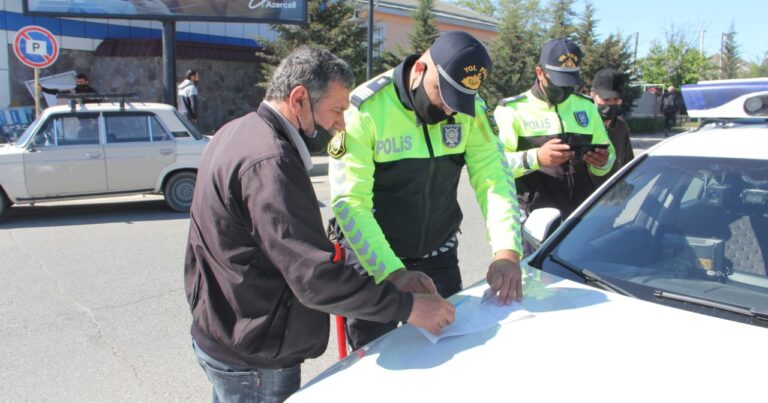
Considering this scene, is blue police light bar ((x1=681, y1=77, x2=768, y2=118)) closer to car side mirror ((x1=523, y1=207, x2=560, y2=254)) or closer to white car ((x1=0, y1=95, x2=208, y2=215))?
car side mirror ((x1=523, y1=207, x2=560, y2=254))

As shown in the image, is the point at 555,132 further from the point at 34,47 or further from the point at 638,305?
the point at 34,47

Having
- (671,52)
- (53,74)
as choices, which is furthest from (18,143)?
(671,52)

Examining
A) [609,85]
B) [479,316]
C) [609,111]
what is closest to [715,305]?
[479,316]

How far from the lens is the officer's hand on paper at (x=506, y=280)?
219cm

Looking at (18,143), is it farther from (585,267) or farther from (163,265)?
(585,267)

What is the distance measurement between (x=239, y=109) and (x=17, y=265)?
1205cm

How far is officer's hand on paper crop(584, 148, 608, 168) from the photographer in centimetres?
354

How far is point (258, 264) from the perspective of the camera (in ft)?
6.02

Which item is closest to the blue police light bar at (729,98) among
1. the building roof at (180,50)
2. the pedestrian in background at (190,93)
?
the pedestrian in background at (190,93)

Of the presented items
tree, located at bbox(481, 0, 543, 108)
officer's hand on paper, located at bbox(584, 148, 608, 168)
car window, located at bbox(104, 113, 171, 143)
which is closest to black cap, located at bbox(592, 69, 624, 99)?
officer's hand on paper, located at bbox(584, 148, 608, 168)

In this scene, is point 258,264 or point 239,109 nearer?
point 258,264

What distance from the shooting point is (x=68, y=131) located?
8.32m

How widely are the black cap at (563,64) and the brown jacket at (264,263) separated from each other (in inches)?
83.5

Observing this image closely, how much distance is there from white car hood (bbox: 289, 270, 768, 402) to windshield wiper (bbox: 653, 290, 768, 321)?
0.29 feet
